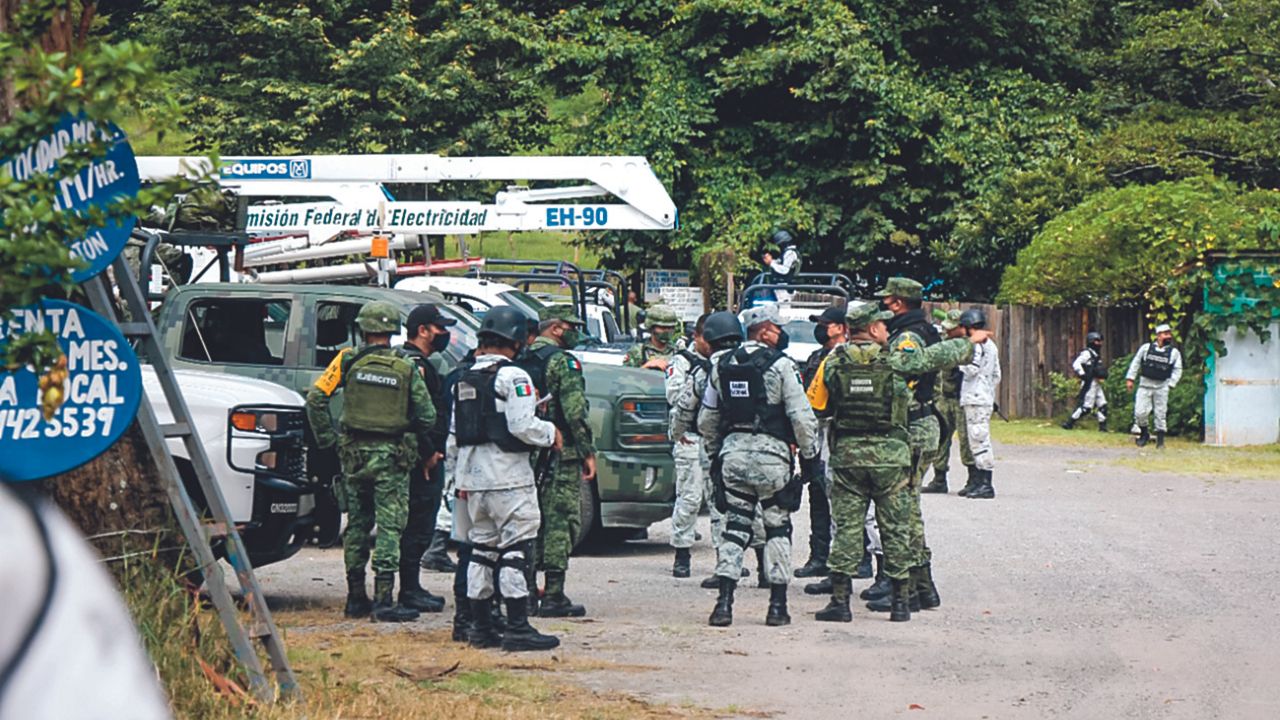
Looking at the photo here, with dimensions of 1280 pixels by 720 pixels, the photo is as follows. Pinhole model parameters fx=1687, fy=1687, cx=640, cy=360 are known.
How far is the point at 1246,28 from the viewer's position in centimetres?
3084

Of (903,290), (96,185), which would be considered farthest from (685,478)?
(96,185)

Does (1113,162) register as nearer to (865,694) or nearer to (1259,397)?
(1259,397)

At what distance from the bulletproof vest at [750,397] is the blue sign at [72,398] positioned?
4.59 metres

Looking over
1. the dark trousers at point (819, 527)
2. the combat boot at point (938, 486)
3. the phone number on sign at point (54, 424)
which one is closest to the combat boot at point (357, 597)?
the dark trousers at point (819, 527)

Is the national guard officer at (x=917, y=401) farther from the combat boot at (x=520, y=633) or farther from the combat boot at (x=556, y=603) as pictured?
the combat boot at (x=520, y=633)

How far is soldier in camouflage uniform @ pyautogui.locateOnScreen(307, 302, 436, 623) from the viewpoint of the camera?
956cm

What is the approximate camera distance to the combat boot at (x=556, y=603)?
1016 centimetres

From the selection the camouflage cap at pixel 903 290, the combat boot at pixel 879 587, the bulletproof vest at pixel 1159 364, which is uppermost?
the camouflage cap at pixel 903 290

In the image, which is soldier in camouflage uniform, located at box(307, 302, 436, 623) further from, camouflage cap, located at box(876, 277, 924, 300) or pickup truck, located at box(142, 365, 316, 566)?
camouflage cap, located at box(876, 277, 924, 300)

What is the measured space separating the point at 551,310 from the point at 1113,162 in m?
22.3

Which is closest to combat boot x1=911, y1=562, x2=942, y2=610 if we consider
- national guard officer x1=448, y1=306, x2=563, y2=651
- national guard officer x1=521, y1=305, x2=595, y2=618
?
national guard officer x1=521, y1=305, x2=595, y2=618

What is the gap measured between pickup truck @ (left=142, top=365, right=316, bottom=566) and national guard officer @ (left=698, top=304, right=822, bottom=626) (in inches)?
96.8

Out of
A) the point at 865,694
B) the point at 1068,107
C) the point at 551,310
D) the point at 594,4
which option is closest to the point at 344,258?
the point at 551,310

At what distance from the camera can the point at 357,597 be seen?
981 cm
